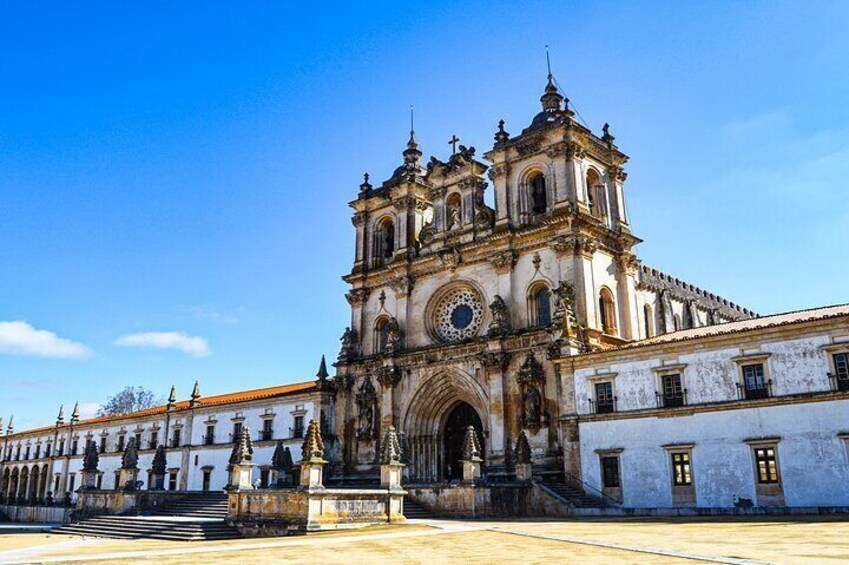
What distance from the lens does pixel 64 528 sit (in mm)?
31875

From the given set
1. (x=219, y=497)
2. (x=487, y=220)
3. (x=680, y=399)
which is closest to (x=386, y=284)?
(x=487, y=220)

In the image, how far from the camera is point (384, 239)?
165 feet

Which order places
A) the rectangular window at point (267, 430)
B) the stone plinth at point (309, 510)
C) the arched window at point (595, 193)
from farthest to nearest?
the rectangular window at point (267, 430) → the arched window at point (595, 193) → the stone plinth at point (309, 510)

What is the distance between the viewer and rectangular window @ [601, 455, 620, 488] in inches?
1229

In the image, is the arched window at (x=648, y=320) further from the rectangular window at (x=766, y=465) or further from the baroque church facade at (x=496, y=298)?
the rectangular window at (x=766, y=465)

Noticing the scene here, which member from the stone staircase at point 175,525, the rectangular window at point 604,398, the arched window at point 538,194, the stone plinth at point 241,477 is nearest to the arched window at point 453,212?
the arched window at point 538,194

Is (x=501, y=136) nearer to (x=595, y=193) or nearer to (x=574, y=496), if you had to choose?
(x=595, y=193)

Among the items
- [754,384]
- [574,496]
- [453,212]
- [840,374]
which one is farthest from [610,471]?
[453,212]

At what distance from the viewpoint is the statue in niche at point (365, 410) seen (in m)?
43.6

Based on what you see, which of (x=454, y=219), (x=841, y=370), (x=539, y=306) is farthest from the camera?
(x=454, y=219)

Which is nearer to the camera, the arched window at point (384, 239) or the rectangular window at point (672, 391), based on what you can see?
the rectangular window at point (672, 391)

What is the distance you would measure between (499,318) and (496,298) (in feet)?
3.91

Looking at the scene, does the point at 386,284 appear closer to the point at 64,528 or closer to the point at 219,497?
the point at 219,497

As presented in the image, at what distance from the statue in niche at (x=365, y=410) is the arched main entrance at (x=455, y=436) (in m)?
4.59
